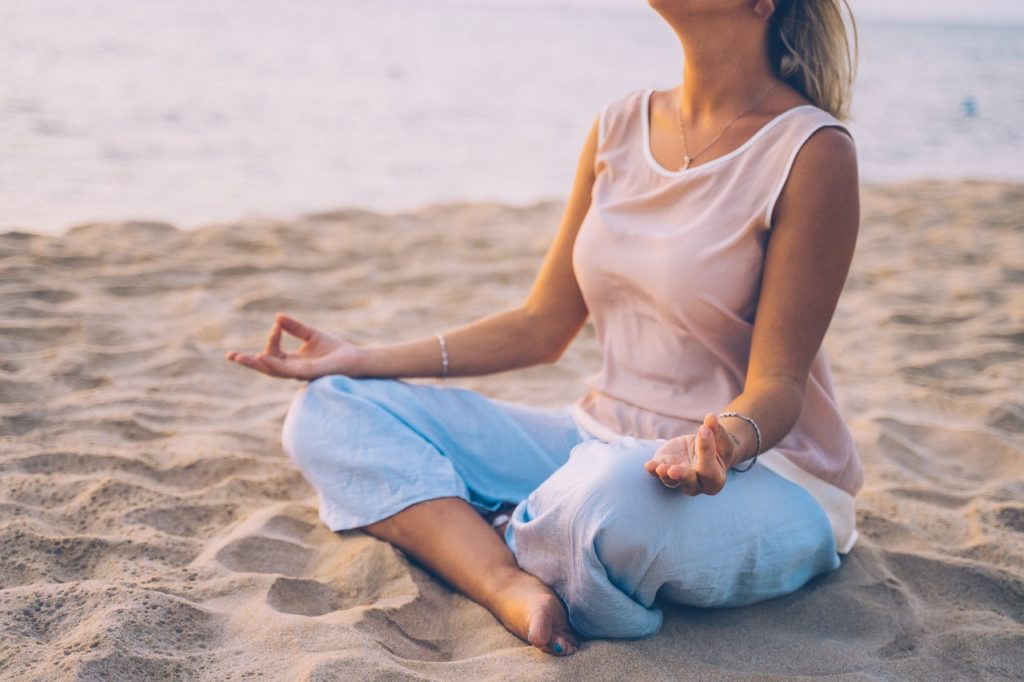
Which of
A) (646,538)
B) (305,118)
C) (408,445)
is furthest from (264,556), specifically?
(305,118)

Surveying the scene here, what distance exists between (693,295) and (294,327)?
95 centimetres

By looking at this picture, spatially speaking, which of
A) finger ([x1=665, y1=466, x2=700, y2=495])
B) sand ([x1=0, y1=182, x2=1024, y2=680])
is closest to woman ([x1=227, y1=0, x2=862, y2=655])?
finger ([x1=665, y1=466, x2=700, y2=495])

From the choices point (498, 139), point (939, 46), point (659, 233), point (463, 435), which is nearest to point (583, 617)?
point (463, 435)

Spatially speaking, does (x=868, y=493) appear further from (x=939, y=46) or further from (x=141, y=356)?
(x=939, y=46)

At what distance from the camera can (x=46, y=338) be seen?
329cm

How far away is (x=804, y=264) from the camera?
1.86 meters

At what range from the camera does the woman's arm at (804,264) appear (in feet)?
6.08

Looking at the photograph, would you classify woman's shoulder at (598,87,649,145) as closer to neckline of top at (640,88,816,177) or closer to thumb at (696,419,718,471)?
neckline of top at (640,88,816,177)

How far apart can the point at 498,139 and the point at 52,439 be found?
845cm

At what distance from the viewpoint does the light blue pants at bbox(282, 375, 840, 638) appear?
172cm

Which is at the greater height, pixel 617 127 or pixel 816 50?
pixel 816 50

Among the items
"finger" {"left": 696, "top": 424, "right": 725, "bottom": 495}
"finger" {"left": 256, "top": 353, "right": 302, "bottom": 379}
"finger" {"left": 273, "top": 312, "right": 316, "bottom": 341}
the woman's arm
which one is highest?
the woman's arm

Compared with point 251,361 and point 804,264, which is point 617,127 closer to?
point 804,264

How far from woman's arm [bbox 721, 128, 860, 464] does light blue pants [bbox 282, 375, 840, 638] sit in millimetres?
228
